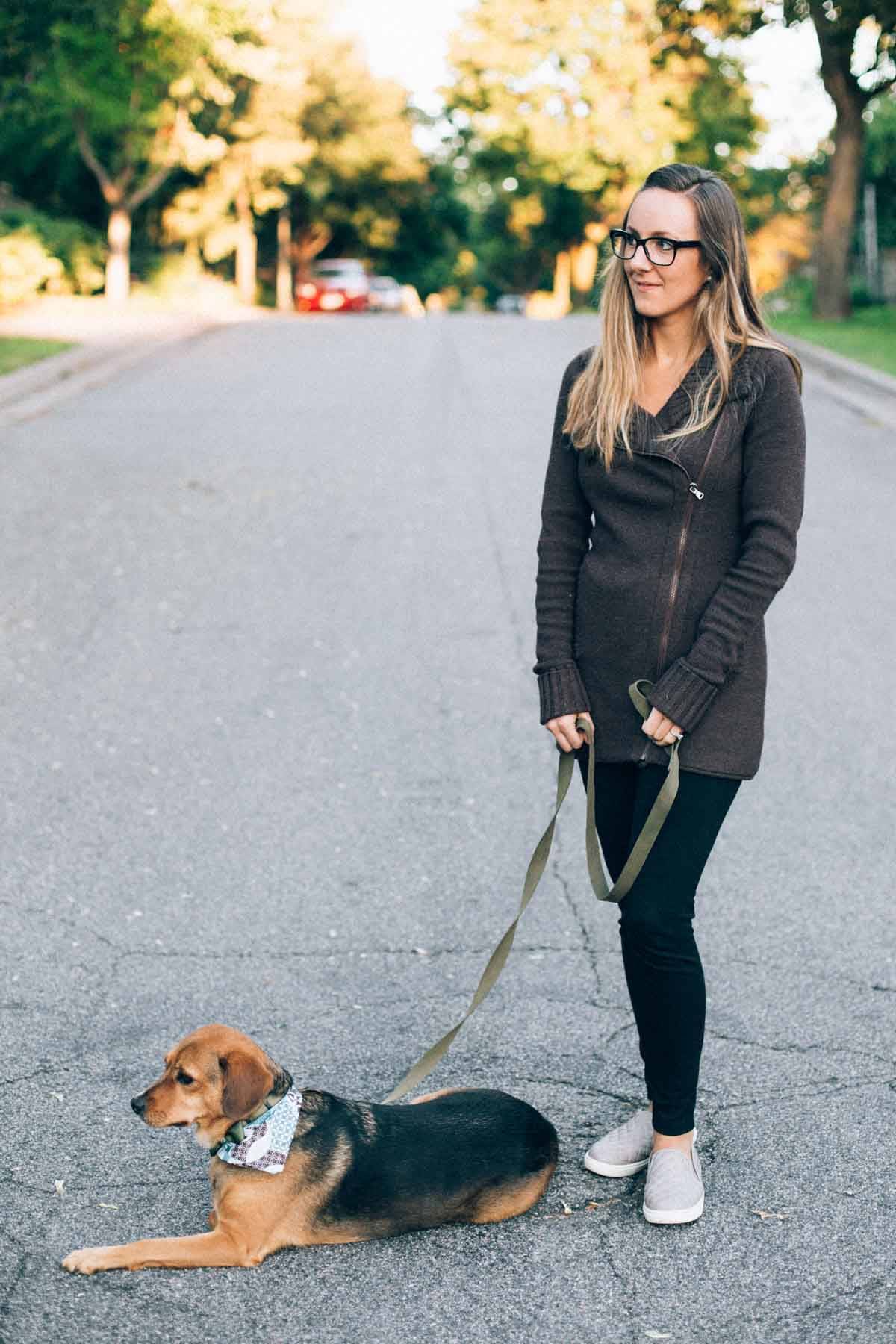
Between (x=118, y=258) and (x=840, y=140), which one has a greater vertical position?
(x=840, y=140)

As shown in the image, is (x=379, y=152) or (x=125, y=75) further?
(x=379, y=152)

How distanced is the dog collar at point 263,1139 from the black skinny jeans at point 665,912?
81 cm

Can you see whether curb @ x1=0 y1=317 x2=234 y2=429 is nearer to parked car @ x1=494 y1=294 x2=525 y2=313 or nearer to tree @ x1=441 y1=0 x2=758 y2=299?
tree @ x1=441 y1=0 x2=758 y2=299

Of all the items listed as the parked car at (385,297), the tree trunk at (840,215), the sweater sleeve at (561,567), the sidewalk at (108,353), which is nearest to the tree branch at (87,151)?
the sidewalk at (108,353)

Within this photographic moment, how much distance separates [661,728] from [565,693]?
0.85 feet

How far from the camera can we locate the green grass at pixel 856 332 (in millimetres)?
19750

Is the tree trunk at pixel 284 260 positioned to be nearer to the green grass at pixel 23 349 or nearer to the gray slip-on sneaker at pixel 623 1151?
A: the green grass at pixel 23 349

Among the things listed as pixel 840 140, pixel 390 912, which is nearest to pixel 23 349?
pixel 840 140

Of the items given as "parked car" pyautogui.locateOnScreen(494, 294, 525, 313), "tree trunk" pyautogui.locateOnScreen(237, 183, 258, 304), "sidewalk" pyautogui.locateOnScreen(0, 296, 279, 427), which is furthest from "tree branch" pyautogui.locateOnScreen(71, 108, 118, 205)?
"parked car" pyautogui.locateOnScreen(494, 294, 525, 313)

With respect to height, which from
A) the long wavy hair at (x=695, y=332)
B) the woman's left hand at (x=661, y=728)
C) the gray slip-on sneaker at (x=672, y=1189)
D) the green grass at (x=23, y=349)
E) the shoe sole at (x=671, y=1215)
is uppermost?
the long wavy hair at (x=695, y=332)

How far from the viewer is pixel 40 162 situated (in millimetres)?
38844

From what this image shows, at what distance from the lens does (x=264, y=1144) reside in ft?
10.3

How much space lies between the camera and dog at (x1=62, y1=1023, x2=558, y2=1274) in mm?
3141

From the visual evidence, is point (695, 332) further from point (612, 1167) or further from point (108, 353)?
point (108, 353)
